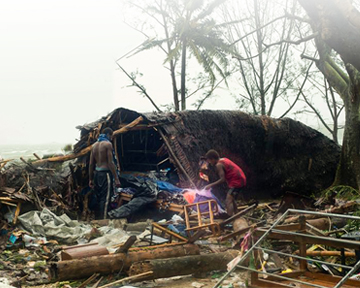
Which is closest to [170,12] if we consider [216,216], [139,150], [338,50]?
[139,150]

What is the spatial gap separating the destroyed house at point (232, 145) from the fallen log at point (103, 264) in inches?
188

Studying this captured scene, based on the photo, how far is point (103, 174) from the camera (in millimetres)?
9250

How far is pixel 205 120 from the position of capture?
38.7 feet

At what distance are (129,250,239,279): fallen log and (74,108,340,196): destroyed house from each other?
4.83 metres

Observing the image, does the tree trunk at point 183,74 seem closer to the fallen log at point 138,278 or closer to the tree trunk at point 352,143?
the tree trunk at point 352,143

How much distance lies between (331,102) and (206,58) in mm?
10367

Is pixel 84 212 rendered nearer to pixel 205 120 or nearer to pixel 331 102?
pixel 205 120

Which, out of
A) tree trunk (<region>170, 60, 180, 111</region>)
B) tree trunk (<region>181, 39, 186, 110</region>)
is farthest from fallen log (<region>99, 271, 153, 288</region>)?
tree trunk (<region>170, 60, 180, 111</region>)

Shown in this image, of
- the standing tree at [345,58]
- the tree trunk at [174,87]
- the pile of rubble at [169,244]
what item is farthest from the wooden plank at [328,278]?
the tree trunk at [174,87]

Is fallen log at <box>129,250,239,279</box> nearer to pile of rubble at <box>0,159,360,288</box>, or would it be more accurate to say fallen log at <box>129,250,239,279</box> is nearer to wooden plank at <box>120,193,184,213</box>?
pile of rubble at <box>0,159,360,288</box>

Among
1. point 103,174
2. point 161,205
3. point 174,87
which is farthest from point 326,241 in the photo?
point 174,87

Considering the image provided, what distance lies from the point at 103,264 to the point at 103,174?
437cm

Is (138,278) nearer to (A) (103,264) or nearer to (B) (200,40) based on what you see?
(A) (103,264)

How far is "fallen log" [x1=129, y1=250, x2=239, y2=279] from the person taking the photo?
487cm
